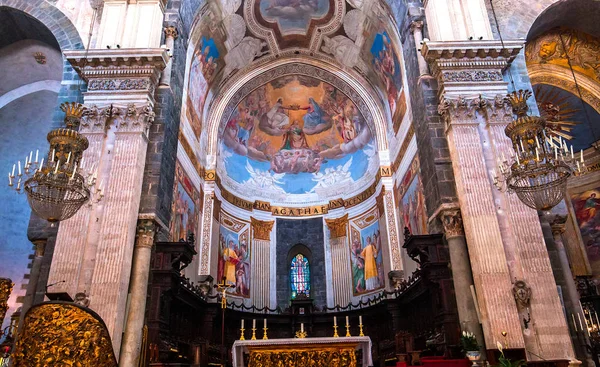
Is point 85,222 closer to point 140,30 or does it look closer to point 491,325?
point 140,30

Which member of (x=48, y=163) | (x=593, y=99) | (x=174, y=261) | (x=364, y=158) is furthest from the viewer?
(x=364, y=158)

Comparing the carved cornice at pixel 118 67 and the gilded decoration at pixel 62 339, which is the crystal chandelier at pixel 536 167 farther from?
the carved cornice at pixel 118 67

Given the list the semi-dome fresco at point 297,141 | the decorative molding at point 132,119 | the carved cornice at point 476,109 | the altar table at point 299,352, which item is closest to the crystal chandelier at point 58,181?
the decorative molding at point 132,119

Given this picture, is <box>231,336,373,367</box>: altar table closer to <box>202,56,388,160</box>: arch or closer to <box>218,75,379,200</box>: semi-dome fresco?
<box>202,56,388,160</box>: arch

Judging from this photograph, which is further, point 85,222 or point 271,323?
point 271,323

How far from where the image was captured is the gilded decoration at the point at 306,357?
31.7ft

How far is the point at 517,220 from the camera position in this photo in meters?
10.0

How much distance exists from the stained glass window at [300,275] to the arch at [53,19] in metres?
13.3

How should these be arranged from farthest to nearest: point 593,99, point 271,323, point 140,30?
point 271,323 < point 593,99 < point 140,30

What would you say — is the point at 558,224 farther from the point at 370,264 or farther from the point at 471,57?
the point at 370,264

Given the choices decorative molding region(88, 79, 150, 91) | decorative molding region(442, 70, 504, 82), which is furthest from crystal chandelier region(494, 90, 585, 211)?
decorative molding region(88, 79, 150, 91)

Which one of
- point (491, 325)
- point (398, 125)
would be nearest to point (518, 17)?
point (398, 125)

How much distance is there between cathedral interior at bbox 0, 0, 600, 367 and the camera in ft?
30.3

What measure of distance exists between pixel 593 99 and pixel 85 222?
1819 cm
